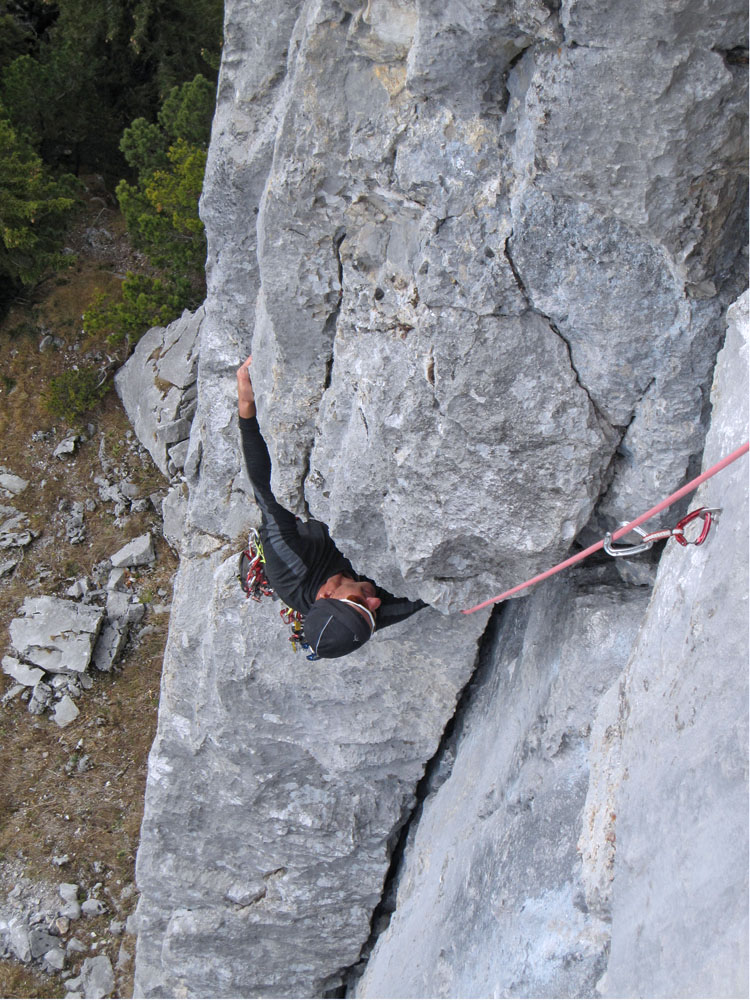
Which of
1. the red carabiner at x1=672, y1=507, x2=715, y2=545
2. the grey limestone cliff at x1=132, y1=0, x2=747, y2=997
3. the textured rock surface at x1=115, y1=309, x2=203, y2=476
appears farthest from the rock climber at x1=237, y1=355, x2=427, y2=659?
the textured rock surface at x1=115, y1=309, x2=203, y2=476

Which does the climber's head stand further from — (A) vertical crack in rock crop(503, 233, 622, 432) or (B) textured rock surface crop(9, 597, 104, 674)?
(B) textured rock surface crop(9, 597, 104, 674)

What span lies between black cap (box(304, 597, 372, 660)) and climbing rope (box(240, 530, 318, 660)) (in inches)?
23.0

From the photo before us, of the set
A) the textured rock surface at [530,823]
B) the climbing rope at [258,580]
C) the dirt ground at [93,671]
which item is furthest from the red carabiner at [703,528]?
the dirt ground at [93,671]

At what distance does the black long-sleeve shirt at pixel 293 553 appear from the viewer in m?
4.38

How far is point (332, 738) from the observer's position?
5.33 metres

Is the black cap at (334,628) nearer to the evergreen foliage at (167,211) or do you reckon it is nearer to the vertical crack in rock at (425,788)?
the vertical crack in rock at (425,788)

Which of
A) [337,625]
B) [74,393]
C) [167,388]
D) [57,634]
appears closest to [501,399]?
[337,625]

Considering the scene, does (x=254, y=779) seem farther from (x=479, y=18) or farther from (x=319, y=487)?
(x=479, y=18)

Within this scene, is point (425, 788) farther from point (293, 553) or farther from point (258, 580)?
point (293, 553)

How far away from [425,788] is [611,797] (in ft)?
9.41

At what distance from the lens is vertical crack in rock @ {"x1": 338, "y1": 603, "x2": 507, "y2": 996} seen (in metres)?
4.97

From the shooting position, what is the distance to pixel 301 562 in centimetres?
438

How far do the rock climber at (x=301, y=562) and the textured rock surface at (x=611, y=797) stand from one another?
85 cm

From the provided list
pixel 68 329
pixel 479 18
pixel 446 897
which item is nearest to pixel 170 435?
pixel 68 329
